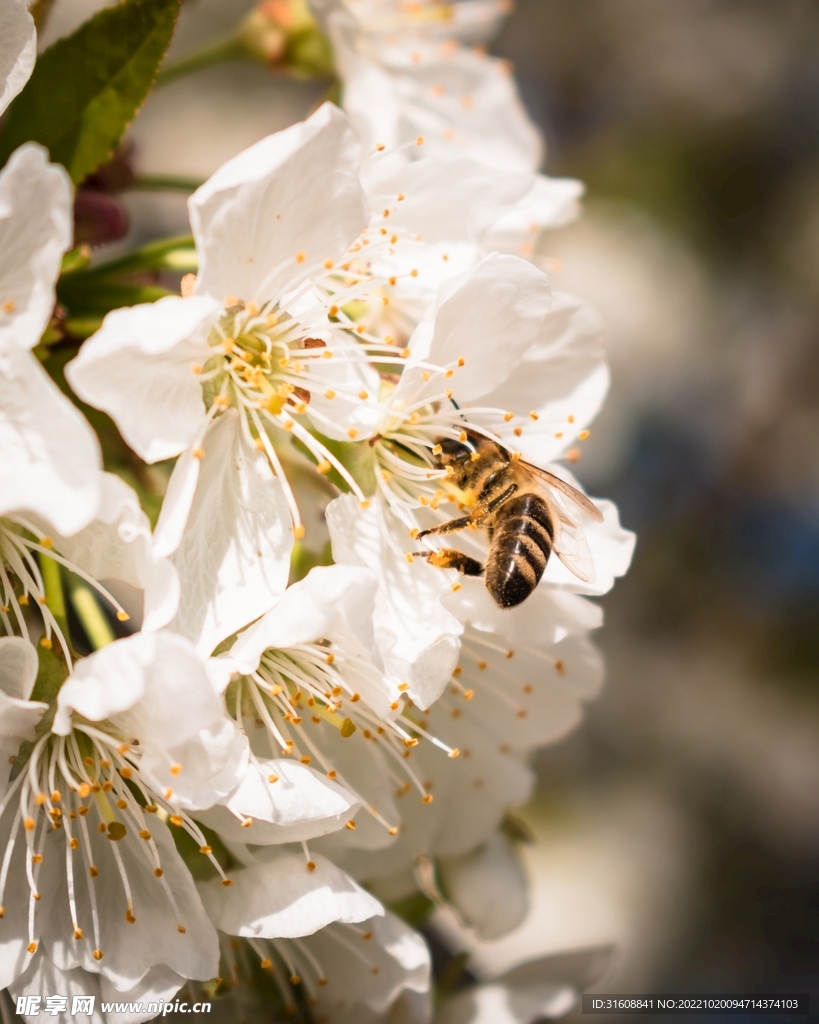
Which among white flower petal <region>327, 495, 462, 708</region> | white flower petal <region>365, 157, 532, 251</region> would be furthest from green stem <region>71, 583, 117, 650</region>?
white flower petal <region>365, 157, 532, 251</region>

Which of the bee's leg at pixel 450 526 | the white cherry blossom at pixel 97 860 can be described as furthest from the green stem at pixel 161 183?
the white cherry blossom at pixel 97 860

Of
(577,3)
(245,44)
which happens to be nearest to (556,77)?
(577,3)

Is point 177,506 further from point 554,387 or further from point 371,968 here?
point 371,968

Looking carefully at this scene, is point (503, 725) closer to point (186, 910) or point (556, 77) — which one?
point (186, 910)

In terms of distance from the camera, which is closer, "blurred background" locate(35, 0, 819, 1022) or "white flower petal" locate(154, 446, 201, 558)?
"white flower petal" locate(154, 446, 201, 558)

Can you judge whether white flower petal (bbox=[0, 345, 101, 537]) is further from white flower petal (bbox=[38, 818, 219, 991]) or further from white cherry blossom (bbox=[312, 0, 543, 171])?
white cherry blossom (bbox=[312, 0, 543, 171])

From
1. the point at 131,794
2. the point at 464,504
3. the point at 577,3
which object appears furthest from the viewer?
the point at 577,3
